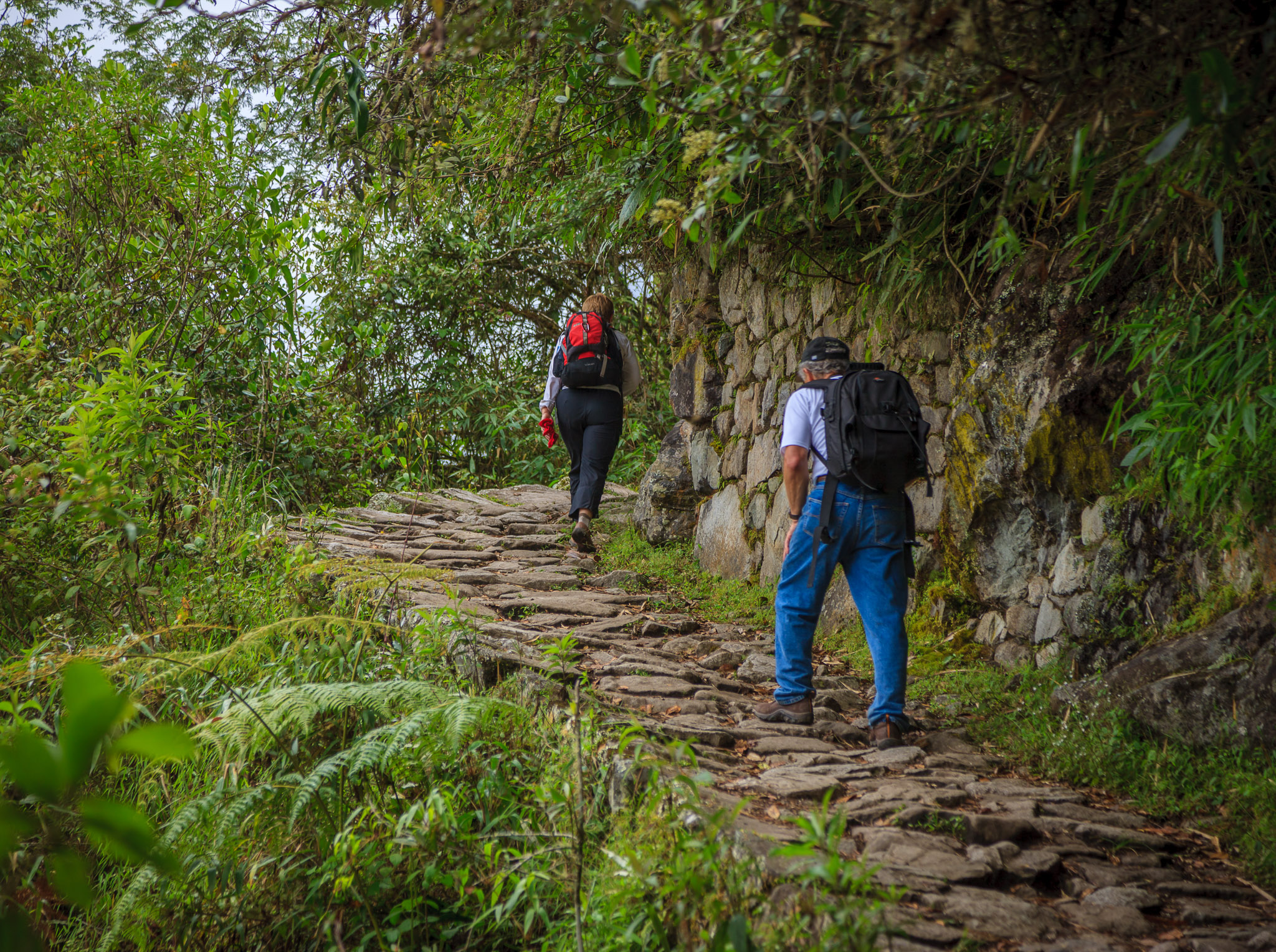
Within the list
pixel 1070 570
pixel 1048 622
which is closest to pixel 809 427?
pixel 1070 570

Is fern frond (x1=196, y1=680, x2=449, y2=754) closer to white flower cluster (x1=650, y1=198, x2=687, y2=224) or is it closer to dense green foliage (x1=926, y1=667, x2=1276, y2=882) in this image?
white flower cluster (x1=650, y1=198, x2=687, y2=224)

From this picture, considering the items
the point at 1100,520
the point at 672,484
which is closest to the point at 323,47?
the point at 1100,520

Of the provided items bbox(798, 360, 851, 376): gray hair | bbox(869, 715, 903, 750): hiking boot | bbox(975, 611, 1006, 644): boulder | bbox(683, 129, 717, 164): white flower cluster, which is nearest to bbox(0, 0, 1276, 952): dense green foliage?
bbox(683, 129, 717, 164): white flower cluster

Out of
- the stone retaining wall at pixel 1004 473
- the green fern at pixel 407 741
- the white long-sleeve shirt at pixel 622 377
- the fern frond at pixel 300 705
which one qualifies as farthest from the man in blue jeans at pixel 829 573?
the white long-sleeve shirt at pixel 622 377

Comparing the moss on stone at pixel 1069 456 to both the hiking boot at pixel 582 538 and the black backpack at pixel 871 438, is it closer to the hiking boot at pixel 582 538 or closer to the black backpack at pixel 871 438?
the black backpack at pixel 871 438

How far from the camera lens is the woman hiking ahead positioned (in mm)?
7215

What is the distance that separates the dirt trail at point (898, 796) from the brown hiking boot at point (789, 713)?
0.15 ft

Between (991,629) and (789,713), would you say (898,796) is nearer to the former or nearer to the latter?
(789,713)

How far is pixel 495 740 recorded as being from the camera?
3.50m

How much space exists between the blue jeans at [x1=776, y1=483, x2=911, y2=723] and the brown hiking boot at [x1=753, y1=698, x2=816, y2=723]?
0.10ft

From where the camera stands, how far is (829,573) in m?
4.21

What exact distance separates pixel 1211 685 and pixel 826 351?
215cm

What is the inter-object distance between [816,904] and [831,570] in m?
2.16

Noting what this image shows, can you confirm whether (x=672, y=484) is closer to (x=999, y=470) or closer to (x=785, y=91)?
(x=999, y=470)
